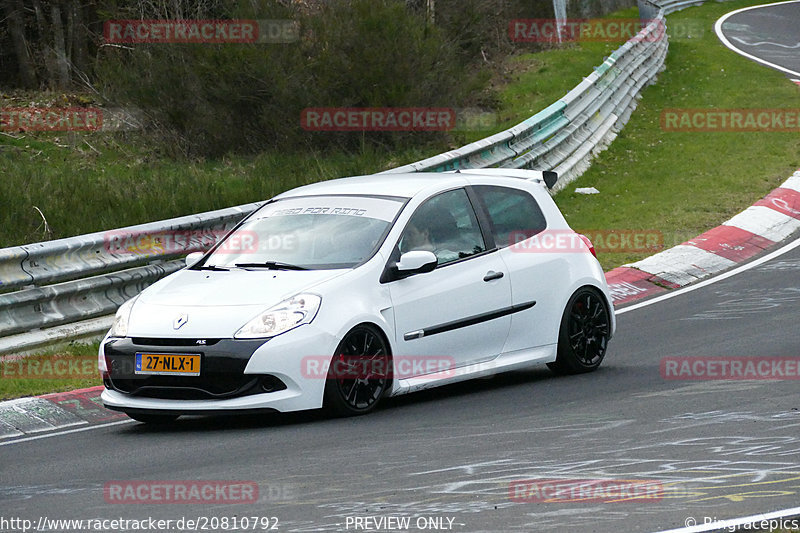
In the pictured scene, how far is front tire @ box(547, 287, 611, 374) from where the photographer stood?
977cm

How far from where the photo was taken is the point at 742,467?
6.21 m

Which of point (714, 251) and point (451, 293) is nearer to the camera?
point (451, 293)

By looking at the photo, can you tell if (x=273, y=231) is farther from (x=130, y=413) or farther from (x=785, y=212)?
(x=785, y=212)

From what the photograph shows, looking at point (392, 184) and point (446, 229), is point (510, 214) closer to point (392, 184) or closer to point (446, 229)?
point (446, 229)

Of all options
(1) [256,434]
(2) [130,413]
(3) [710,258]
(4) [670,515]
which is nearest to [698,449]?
(4) [670,515]

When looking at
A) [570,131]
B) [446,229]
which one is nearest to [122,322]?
[446,229]

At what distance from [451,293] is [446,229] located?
54cm

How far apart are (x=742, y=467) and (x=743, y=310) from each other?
581cm

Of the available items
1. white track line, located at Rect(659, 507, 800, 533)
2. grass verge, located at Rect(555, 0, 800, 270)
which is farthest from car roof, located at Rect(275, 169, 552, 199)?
grass verge, located at Rect(555, 0, 800, 270)

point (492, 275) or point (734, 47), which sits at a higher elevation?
point (734, 47)

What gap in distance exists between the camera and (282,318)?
7988 mm

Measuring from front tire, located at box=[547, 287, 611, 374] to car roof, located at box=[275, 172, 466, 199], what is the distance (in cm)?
131

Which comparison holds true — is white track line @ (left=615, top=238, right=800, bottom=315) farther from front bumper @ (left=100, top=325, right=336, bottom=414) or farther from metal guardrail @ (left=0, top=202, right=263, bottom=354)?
front bumper @ (left=100, top=325, right=336, bottom=414)

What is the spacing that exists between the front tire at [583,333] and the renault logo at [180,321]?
3.04 metres
